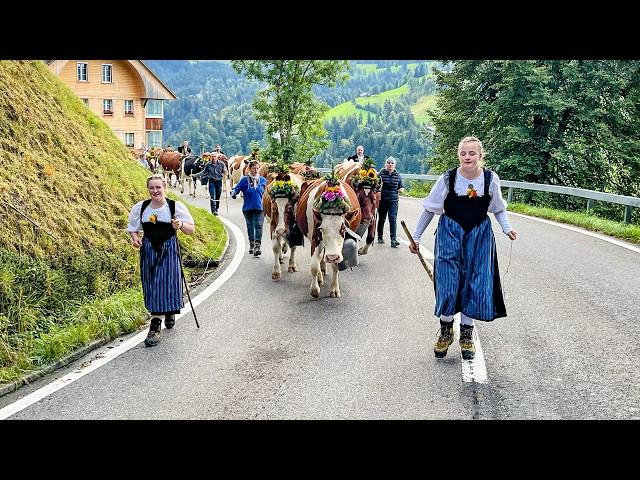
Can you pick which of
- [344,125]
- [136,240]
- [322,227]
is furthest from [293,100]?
[344,125]

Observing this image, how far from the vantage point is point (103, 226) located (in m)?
10.8

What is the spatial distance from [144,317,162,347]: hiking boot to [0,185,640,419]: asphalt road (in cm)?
9

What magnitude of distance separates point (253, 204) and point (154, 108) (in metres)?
50.5

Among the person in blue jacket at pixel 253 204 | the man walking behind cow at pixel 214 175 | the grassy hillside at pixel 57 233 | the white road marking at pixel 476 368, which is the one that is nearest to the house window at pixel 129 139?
the man walking behind cow at pixel 214 175

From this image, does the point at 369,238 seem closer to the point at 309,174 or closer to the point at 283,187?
the point at 309,174

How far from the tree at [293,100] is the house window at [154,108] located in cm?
2391

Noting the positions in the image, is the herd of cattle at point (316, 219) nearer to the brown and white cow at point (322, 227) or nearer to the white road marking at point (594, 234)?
the brown and white cow at point (322, 227)

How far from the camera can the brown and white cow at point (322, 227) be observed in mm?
10094

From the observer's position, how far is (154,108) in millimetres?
62312

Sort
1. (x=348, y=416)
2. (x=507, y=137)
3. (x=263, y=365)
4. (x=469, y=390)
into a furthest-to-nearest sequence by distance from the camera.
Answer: (x=507, y=137) < (x=263, y=365) < (x=469, y=390) < (x=348, y=416)

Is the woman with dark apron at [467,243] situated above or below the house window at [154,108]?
below

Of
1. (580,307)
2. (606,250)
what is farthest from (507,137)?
(580,307)

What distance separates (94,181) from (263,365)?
5.75 metres
